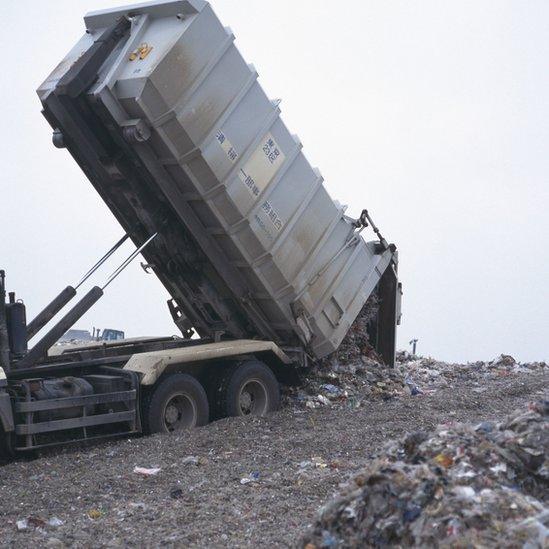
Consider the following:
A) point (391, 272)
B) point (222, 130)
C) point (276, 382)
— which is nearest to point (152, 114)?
point (222, 130)

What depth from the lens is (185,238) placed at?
31.1 ft

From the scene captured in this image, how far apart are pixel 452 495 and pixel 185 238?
18.0ft

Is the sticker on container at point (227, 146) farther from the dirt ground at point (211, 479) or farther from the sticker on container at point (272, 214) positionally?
the dirt ground at point (211, 479)

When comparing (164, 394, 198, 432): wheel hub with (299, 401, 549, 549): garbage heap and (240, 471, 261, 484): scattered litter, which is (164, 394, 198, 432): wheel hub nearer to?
(240, 471, 261, 484): scattered litter

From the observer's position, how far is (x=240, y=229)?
9102 mm

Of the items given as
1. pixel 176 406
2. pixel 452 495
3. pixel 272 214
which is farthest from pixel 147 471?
pixel 452 495

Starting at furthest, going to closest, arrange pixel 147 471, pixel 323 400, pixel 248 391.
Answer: pixel 323 400
pixel 248 391
pixel 147 471

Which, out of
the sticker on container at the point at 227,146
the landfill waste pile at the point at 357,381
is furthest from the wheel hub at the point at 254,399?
the sticker on container at the point at 227,146

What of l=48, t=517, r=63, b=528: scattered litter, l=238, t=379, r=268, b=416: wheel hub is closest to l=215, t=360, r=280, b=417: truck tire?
l=238, t=379, r=268, b=416: wheel hub

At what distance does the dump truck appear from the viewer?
8.34 m

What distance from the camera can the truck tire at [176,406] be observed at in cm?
869

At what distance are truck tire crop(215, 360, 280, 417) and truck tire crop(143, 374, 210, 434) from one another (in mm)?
232

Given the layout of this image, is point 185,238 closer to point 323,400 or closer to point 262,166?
point 262,166

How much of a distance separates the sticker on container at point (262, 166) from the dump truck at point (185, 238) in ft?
0.05
